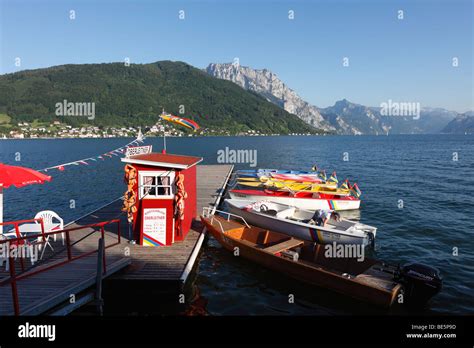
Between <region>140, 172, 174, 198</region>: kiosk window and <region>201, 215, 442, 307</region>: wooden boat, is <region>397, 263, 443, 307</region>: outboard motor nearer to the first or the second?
<region>201, 215, 442, 307</region>: wooden boat

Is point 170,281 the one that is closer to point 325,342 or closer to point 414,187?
point 325,342

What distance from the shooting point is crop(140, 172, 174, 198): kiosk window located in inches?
501

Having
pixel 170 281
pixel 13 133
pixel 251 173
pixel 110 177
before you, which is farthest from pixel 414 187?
pixel 13 133

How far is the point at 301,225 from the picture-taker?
14.4 m

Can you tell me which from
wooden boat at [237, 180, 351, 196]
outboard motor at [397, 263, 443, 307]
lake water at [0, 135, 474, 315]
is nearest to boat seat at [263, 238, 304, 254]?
lake water at [0, 135, 474, 315]

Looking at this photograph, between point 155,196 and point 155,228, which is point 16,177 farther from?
point 155,228

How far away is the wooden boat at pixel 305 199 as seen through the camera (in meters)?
24.4

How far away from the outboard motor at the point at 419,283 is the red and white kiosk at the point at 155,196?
28.5 ft

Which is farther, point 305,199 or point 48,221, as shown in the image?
point 305,199

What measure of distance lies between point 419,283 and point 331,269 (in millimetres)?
3039

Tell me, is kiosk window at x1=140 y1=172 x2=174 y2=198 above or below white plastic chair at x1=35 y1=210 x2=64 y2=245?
above

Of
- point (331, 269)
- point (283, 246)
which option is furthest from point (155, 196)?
point (331, 269)

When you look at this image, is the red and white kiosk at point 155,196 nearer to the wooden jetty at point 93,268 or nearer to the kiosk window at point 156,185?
the kiosk window at point 156,185

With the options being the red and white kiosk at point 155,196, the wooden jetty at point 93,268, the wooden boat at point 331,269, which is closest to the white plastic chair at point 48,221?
the wooden jetty at point 93,268
